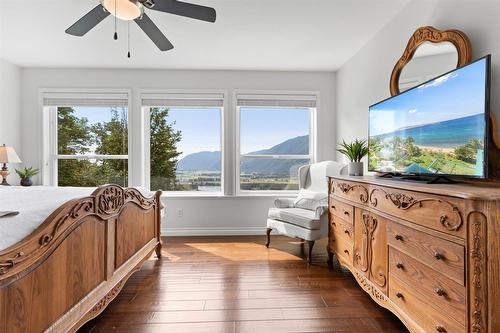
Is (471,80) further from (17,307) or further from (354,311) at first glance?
(17,307)

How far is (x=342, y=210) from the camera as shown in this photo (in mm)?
2477

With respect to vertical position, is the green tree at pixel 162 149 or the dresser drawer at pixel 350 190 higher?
the green tree at pixel 162 149

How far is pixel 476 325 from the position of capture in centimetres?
111

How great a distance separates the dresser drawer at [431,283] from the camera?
1.19 metres

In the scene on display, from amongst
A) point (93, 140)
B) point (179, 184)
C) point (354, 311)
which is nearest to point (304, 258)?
point (354, 311)

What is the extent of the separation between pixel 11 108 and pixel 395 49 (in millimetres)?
4702

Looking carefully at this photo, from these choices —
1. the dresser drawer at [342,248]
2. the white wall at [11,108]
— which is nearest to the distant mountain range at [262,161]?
the dresser drawer at [342,248]

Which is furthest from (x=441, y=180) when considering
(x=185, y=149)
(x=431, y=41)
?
(x=185, y=149)

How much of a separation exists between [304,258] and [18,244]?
2523 mm

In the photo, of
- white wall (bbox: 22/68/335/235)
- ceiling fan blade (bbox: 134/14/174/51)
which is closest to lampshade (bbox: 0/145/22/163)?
white wall (bbox: 22/68/335/235)

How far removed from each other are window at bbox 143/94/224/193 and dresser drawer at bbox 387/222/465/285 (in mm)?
2797

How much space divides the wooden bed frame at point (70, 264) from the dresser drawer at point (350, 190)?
6.02 ft

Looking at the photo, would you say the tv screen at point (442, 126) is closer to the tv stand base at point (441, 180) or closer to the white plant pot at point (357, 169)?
the tv stand base at point (441, 180)

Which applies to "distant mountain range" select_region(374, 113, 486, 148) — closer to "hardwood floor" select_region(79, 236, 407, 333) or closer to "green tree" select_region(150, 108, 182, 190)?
"hardwood floor" select_region(79, 236, 407, 333)
